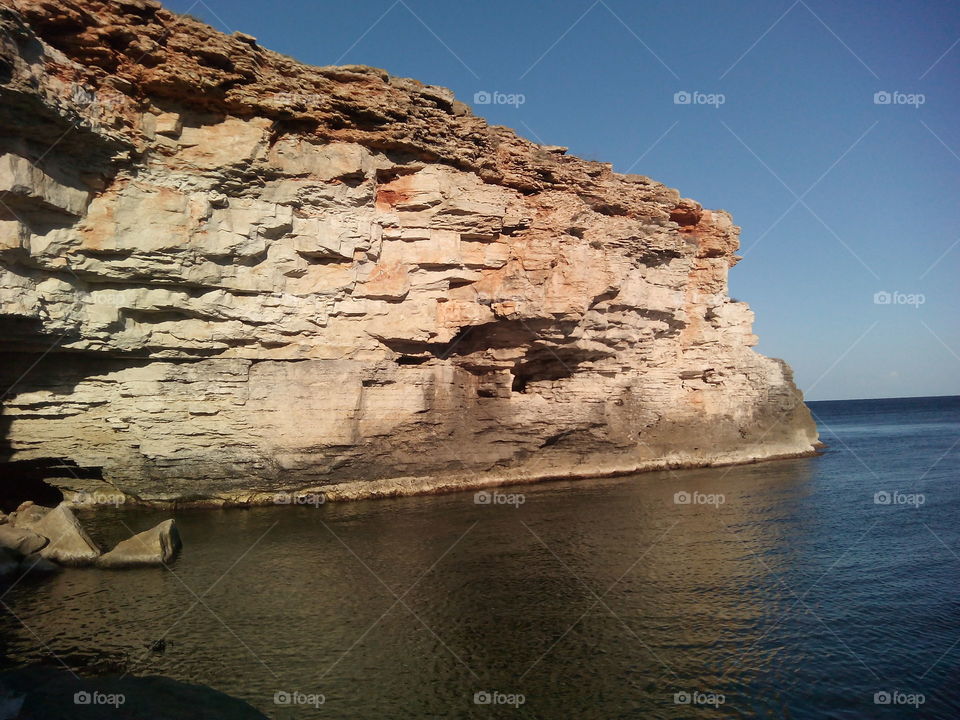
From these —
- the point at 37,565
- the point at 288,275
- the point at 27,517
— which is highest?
the point at 288,275

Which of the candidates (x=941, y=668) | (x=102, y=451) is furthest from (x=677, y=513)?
(x=102, y=451)

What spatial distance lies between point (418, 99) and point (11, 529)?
52.8ft

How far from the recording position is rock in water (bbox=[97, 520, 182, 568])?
13.3 meters

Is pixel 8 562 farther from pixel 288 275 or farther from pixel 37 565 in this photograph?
pixel 288 275

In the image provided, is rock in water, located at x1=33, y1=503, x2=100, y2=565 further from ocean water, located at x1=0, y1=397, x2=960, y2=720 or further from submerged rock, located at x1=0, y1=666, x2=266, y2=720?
submerged rock, located at x1=0, y1=666, x2=266, y2=720

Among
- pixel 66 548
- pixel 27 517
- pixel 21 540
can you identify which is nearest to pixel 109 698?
pixel 66 548

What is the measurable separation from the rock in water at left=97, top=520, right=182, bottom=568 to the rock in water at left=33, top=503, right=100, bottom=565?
1.36 ft

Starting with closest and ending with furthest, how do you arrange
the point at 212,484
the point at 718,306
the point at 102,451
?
the point at 102,451, the point at 212,484, the point at 718,306

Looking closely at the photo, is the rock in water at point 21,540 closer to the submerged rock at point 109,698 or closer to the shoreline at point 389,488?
the shoreline at point 389,488

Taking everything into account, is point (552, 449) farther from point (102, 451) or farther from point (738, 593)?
point (102, 451)

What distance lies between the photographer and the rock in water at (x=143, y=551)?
1331 cm

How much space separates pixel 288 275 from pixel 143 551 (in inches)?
345

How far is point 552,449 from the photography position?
83.4 ft

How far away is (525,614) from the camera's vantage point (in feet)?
36.2
